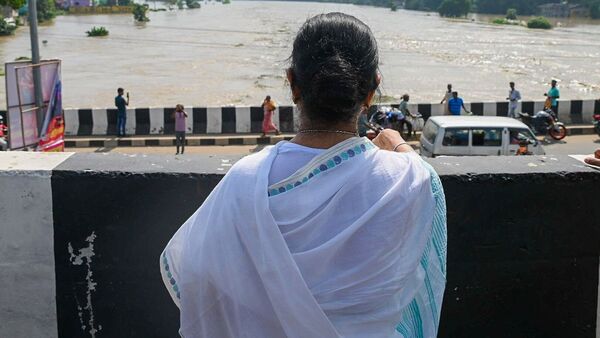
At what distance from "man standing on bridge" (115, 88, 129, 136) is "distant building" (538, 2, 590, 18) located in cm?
8306

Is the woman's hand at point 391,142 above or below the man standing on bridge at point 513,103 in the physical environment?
above

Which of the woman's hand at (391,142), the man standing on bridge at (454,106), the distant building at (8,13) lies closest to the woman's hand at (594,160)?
the woman's hand at (391,142)

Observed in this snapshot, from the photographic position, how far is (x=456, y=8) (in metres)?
97.0

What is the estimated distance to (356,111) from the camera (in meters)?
1.39

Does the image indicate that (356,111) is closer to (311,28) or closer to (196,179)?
(311,28)

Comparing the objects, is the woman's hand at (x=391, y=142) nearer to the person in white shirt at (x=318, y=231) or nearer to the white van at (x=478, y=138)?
the person in white shirt at (x=318, y=231)

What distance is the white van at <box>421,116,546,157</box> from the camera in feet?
36.4

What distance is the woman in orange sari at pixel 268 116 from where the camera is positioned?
1502 centimetres

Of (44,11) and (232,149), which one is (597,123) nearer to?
(232,149)

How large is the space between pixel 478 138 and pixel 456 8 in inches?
3551

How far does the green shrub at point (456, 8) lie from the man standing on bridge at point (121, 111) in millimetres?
86007

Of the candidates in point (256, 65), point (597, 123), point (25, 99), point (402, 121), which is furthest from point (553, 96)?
point (256, 65)

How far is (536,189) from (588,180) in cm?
16

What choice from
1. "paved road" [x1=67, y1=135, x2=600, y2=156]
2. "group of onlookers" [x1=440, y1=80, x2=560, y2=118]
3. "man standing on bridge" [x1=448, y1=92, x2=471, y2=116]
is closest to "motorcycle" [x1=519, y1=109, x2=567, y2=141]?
"paved road" [x1=67, y1=135, x2=600, y2=156]
